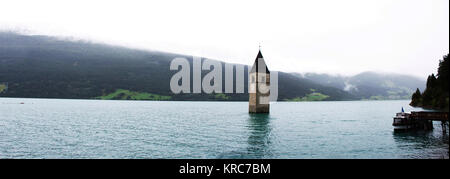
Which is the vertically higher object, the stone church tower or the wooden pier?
the stone church tower

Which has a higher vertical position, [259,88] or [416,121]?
[259,88]

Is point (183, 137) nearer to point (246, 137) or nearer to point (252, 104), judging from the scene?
point (246, 137)

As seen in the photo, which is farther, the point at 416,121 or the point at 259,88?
the point at 259,88

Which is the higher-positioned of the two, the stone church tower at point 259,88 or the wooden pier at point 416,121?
the stone church tower at point 259,88

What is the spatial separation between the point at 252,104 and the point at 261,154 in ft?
204

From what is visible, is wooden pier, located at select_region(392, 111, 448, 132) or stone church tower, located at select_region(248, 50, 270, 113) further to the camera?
stone church tower, located at select_region(248, 50, 270, 113)

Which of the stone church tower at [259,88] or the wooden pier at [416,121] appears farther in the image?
the stone church tower at [259,88]
